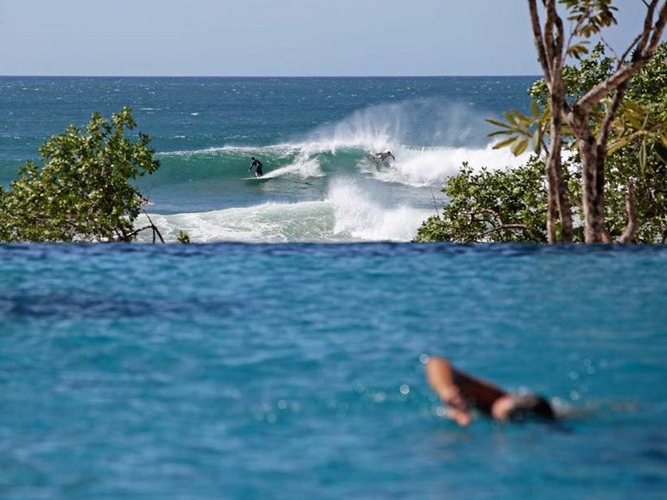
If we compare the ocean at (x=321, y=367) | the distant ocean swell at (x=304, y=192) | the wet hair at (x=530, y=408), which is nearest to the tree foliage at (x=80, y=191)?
the ocean at (x=321, y=367)

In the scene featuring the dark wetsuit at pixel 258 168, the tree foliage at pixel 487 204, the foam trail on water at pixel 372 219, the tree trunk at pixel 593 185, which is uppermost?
the tree trunk at pixel 593 185

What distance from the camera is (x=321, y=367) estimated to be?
215 inches

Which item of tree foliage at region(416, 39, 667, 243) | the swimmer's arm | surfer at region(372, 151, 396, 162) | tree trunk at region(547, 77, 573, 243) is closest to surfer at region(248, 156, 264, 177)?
surfer at region(372, 151, 396, 162)

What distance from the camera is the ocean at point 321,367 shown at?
13.6 ft

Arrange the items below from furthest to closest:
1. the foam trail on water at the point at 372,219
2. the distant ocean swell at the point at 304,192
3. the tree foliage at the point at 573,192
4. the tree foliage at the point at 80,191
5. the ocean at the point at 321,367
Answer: the distant ocean swell at the point at 304,192 < the foam trail on water at the point at 372,219 < the tree foliage at the point at 80,191 < the tree foliage at the point at 573,192 < the ocean at the point at 321,367

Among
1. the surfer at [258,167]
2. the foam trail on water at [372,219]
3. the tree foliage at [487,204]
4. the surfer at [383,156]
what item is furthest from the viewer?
the surfer at [383,156]

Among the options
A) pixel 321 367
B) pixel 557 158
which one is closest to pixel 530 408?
pixel 321 367

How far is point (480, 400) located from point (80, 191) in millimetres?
7965

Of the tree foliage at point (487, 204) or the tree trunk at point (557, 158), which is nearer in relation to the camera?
the tree trunk at point (557, 158)

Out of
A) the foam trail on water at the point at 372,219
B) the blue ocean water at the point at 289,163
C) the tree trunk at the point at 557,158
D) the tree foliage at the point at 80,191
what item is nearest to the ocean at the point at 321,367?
the tree trunk at the point at 557,158

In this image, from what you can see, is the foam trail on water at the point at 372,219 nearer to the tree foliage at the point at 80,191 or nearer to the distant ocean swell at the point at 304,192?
the distant ocean swell at the point at 304,192

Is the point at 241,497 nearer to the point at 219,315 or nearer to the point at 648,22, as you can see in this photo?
the point at 219,315

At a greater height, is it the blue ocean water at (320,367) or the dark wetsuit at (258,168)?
the blue ocean water at (320,367)

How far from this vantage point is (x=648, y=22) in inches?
345
